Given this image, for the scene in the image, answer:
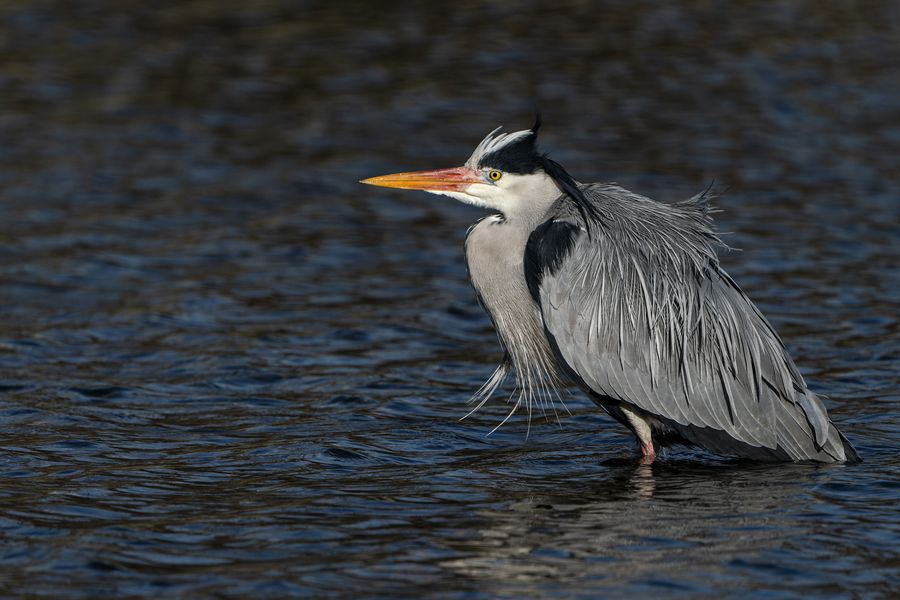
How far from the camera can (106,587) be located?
237 inches

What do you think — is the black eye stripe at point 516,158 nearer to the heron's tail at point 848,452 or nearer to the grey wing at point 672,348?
the grey wing at point 672,348

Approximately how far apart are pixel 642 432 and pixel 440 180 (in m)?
1.79

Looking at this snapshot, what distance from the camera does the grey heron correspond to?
26.3ft

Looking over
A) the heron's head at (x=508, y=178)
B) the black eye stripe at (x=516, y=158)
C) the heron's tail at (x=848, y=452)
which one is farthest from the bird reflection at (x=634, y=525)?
the black eye stripe at (x=516, y=158)

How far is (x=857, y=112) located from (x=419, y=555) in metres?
11.8

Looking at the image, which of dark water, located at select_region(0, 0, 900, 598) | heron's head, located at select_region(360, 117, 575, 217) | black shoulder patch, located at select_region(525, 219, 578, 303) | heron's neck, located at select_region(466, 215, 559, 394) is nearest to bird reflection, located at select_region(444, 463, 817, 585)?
dark water, located at select_region(0, 0, 900, 598)

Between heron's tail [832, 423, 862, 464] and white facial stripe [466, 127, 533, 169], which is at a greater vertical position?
white facial stripe [466, 127, 533, 169]

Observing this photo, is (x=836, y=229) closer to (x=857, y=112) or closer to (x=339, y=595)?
(x=857, y=112)

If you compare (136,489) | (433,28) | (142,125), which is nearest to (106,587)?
(136,489)

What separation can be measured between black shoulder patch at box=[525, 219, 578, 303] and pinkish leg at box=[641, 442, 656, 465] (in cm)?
99

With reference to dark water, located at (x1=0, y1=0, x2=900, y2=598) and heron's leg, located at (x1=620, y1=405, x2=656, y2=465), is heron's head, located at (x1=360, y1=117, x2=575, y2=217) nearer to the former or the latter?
heron's leg, located at (x1=620, y1=405, x2=656, y2=465)

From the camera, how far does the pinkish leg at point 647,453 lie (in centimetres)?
809

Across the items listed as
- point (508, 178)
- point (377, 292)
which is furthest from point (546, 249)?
point (377, 292)

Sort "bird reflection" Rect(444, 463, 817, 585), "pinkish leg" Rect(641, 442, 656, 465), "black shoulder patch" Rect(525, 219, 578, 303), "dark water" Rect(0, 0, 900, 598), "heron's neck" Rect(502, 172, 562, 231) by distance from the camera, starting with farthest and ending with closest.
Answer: "heron's neck" Rect(502, 172, 562, 231) < "pinkish leg" Rect(641, 442, 656, 465) < "black shoulder patch" Rect(525, 219, 578, 303) < "dark water" Rect(0, 0, 900, 598) < "bird reflection" Rect(444, 463, 817, 585)
